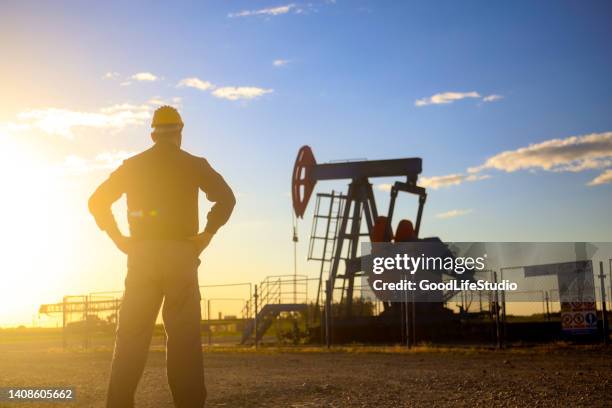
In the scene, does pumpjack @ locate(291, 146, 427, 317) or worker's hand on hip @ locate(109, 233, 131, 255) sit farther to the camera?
pumpjack @ locate(291, 146, 427, 317)

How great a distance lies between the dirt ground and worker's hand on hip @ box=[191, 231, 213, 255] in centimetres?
340

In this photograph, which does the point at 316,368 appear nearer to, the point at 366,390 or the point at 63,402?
the point at 366,390

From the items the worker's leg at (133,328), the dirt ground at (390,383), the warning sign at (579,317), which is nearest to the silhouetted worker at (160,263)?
the worker's leg at (133,328)

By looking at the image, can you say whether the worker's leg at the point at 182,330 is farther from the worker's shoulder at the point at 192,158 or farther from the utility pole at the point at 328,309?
the utility pole at the point at 328,309

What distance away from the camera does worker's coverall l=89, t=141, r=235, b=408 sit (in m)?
4.30

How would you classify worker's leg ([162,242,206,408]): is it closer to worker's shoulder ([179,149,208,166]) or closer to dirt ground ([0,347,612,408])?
worker's shoulder ([179,149,208,166])

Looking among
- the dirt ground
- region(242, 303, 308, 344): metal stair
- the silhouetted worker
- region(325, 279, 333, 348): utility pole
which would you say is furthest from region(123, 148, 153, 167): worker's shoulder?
region(242, 303, 308, 344): metal stair

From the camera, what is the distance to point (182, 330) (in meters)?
4.31

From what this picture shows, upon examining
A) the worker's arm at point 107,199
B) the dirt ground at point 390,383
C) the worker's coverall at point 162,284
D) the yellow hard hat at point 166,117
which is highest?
the yellow hard hat at point 166,117

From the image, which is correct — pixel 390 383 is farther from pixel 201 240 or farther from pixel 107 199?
pixel 107 199

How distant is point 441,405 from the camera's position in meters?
7.27

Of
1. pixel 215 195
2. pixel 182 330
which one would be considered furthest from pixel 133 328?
pixel 215 195

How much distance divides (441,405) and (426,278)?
18.5m

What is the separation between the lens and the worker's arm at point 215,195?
15.1ft
